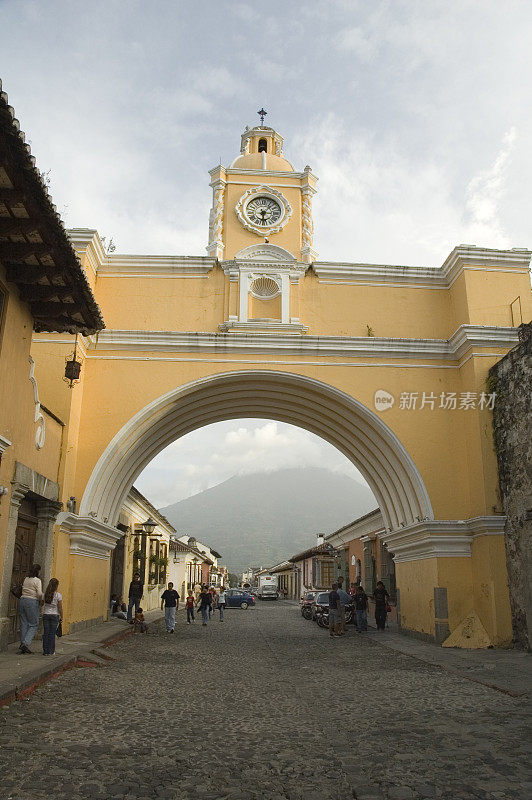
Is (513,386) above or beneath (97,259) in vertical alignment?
beneath

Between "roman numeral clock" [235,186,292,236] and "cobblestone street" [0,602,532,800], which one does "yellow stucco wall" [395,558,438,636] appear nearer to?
"cobblestone street" [0,602,532,800]

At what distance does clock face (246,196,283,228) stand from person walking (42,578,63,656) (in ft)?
31.9

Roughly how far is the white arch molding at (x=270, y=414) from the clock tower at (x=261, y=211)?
119 inches

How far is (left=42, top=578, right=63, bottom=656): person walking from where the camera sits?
857 centimetres

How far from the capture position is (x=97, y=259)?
14.5 metres

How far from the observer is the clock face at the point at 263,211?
50.5ft

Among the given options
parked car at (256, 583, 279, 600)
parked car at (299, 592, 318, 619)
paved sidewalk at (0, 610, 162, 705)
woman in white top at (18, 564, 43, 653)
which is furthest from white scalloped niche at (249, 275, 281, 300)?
parked car at (256, 583, 279, 600)

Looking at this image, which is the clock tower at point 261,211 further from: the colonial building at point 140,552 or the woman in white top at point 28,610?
the woman in white top at point 28,610

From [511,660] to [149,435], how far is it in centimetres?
867

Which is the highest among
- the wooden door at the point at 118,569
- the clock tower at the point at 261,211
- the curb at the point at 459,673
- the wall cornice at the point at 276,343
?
the clock tower at the point at 261,211

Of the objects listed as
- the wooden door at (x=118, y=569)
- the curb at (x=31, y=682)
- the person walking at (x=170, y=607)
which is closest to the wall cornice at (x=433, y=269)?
the person walking at (x=170, y=607)

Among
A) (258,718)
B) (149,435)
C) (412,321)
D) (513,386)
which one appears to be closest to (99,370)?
(149,435)

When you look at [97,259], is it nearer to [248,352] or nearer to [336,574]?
[248,352]

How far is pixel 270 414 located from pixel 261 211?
16.8 ft
